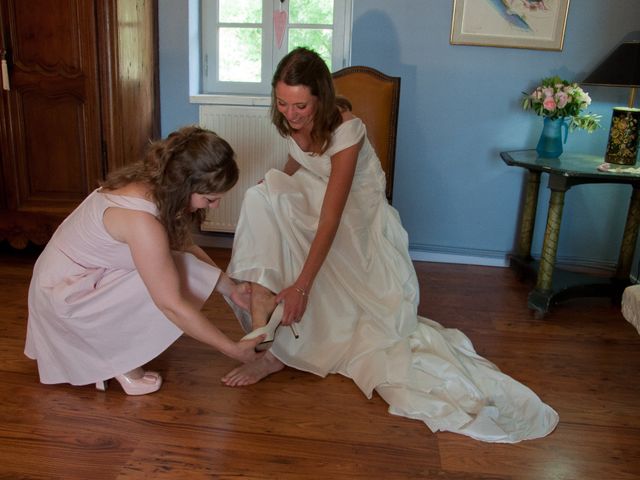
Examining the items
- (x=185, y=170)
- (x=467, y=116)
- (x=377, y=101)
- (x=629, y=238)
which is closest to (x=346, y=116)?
(x=185, y=170)

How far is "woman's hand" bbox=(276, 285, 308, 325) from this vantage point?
6.11 ft

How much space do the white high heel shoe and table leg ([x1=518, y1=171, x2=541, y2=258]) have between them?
1694 millimetres

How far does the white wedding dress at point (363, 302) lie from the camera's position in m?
1.89

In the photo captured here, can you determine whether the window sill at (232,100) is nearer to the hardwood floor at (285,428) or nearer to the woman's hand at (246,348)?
the hardwood floor at (285,428)

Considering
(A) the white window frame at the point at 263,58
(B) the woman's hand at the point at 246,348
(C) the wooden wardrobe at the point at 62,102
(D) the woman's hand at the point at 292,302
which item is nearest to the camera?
(B) the woman's hand at the point at 246,348

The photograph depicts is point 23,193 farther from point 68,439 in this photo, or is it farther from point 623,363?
point 623,363

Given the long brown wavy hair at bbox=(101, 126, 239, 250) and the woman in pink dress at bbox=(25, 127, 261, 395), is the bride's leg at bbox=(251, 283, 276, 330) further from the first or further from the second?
the long brown wavy hair at bbox=(101, 126, 239, 250)

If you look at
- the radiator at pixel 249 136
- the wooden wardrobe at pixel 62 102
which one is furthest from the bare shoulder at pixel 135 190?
the radiator at pixel 249 136

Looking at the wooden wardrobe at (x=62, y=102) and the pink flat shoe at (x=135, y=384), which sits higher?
the wooden wardrobe at (x=62, y=102)

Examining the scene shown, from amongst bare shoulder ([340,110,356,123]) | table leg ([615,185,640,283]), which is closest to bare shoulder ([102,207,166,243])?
bare shoulder ([340,110,356,123])

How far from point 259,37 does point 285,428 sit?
2.20 m

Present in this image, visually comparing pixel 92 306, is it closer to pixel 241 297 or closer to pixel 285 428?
pixel 241 297

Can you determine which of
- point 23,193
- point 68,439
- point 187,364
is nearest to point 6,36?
point 23,193

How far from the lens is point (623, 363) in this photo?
228 centimetres
